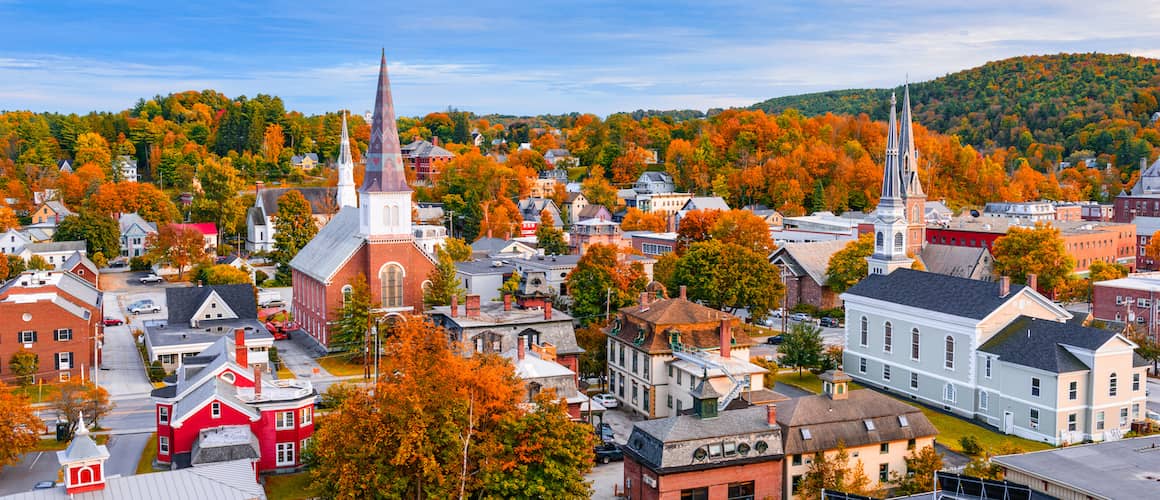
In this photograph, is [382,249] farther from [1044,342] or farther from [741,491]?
[1044,342]

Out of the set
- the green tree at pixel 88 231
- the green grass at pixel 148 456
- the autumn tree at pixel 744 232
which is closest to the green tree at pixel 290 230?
the green tree at pixel 88 231

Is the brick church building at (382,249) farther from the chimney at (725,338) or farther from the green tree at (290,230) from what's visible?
the green tree at (290,230)

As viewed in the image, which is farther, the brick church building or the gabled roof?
the brick church building

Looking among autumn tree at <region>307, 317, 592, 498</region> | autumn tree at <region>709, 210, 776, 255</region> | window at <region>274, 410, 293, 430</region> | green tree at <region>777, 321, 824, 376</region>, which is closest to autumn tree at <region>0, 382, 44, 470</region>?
window at <region>274, 410, 293, 430</region>

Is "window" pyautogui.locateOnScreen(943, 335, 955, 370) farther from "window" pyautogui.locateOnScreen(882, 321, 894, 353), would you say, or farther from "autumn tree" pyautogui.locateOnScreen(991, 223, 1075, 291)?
"autumn tree" pyautogui.locateOnScreen(991, 223, 1075, 291)

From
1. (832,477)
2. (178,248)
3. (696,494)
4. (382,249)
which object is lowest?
(696,494)

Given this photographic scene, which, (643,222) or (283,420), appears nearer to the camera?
(283,420)

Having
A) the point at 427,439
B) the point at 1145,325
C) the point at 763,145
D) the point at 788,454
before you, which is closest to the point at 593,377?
the point at 788,454

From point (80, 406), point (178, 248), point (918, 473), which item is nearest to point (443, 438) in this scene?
point (918, 473)
